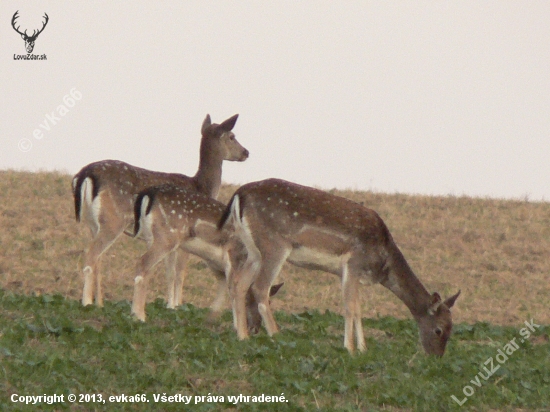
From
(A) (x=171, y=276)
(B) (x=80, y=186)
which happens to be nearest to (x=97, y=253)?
(B) (x=80, y=186)

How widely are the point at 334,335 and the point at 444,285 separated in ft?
23.4

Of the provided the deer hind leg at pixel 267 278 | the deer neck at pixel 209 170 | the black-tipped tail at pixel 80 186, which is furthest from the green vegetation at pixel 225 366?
the deer neck at pixel 209 170

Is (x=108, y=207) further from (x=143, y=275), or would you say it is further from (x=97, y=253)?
(x=143, y=275)

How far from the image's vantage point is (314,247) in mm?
10531

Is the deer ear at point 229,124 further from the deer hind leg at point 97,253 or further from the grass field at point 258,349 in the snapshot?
the grass field at point 258,349

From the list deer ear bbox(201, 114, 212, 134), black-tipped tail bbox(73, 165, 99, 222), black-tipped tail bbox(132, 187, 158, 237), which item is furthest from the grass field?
deer ear bbox(201, 114, 212, 134)

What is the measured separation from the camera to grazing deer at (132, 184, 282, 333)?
36.7 feet

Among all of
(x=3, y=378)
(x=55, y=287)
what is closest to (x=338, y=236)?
(x=3, y=378)

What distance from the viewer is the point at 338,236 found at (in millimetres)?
10586

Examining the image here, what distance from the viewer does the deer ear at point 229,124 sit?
546 inches

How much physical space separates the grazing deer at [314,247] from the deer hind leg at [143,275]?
38.7 inches

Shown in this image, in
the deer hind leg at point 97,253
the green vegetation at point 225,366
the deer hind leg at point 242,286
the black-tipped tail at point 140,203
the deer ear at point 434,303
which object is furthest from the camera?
the deer hind leg at point 97,253

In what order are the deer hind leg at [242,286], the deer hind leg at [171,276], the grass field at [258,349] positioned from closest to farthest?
1. the grass field at [258,349]
2. the deer hind leg at [242,286]
3. the deer hind leg at [171,276]

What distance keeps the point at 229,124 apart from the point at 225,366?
595 cm
